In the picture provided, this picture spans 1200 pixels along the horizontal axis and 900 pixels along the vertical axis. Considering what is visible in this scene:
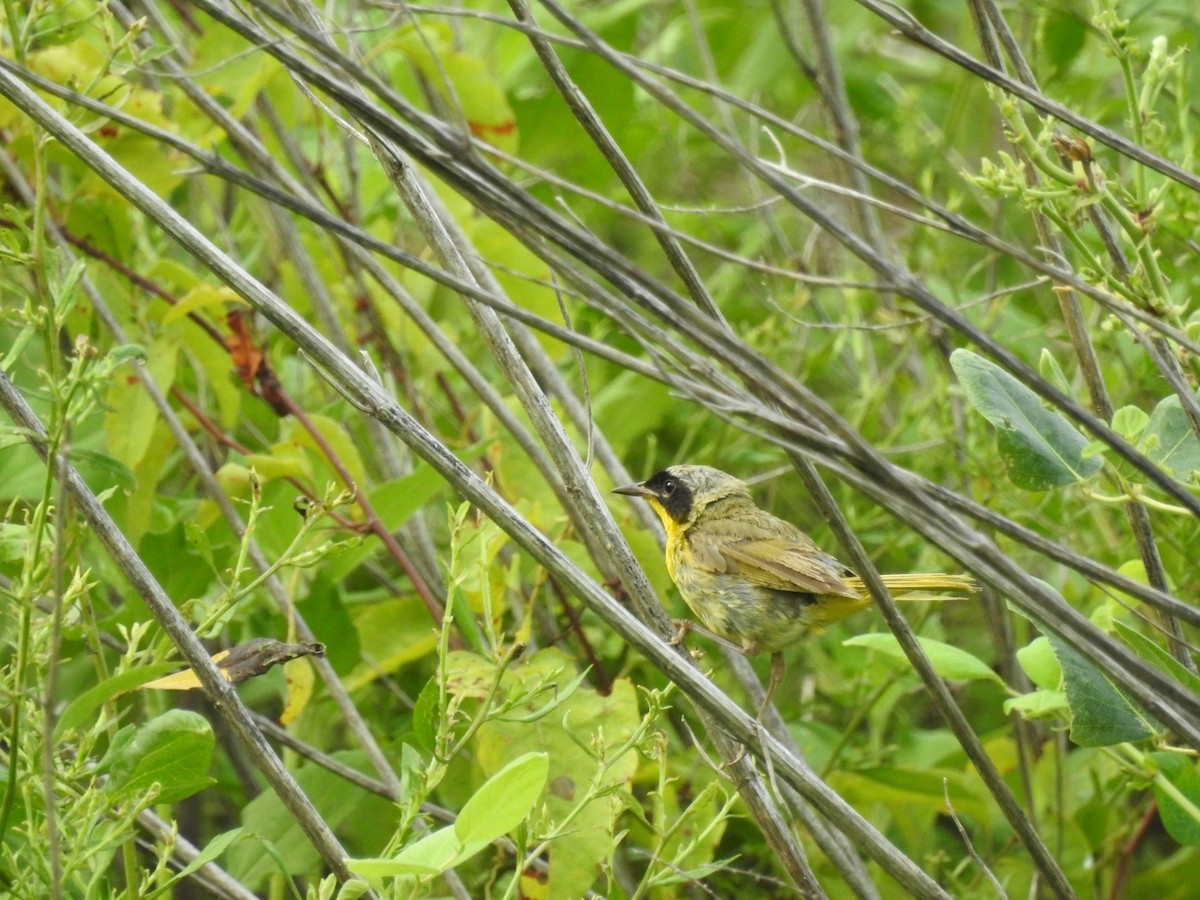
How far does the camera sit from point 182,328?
296cm

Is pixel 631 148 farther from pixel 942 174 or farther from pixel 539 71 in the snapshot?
pixel 942 174

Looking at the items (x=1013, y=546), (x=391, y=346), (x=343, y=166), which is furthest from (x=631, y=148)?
(x=1013, y=546)

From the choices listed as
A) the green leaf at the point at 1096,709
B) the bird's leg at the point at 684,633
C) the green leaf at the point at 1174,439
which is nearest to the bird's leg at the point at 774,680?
the bird's leg at the point at 684,633

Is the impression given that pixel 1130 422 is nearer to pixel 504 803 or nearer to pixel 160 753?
pixel 504 803

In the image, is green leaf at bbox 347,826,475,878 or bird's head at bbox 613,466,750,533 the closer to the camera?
green leaf at bbox 347,826,475,878

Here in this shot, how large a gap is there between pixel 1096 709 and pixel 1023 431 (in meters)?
0.40

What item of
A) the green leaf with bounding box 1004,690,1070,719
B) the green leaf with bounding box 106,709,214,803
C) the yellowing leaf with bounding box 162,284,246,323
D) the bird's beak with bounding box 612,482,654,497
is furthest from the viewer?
the bird's beak with bounding box 612,482,654,497

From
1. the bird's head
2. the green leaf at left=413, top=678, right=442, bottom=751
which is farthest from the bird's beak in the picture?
the green leaf at left=413, top=678, right=442, bottom=751

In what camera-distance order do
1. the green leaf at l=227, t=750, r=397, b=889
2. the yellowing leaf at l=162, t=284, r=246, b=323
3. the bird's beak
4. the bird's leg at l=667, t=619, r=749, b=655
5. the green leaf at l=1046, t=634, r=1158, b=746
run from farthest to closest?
1. the bird's beak
2. the yellowing leaf at l=162, t=284, r=246, b=323
3. the green leaf at l=227, t=750, r=397, b=889
4. the bird's leg at l=667, t=619, r=749, b=655
5. the green leaf at l=1046, t=634, r=1158, b=746

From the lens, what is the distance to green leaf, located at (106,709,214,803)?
1.71m

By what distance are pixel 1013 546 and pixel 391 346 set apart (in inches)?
76.9

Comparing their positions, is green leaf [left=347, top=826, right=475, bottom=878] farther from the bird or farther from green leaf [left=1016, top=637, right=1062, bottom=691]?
the bird

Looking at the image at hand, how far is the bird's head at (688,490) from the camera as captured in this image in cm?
338

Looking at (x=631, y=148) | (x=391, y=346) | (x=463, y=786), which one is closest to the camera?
(x=463, y=786)
